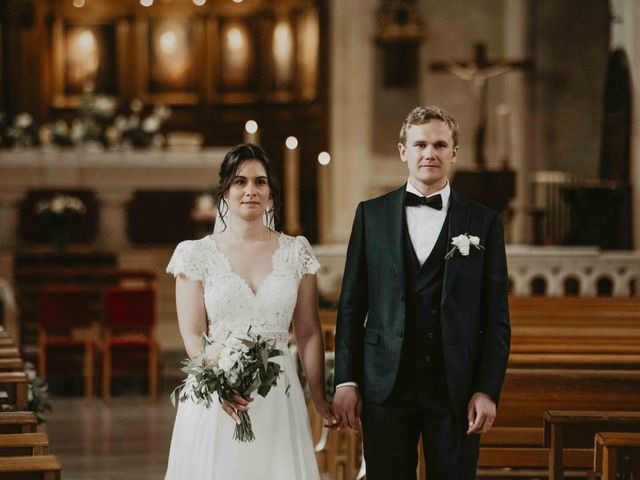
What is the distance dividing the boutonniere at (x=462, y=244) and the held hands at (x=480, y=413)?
41cm

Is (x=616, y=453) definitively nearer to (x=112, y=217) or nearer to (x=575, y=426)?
(x=575, y=426)

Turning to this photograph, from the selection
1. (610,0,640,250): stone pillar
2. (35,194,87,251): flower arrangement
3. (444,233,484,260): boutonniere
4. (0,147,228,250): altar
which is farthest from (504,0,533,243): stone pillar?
(444,233,484,260): boutonniere

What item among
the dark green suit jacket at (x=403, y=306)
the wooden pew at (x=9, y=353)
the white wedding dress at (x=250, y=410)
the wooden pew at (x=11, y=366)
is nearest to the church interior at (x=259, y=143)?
the wooden pew at (x=9, y=353)

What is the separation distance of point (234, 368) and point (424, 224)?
70cm

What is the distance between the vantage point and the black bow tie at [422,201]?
12.1 feet

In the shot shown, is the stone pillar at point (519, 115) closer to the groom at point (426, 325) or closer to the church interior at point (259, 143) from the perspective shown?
the church interior at point (259, 143)

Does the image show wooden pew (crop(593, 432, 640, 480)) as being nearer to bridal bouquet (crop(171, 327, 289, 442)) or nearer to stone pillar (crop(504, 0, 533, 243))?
bridal bouquet (crop(171, 327, 289, 442))

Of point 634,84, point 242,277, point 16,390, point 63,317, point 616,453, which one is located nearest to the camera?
point 616,453

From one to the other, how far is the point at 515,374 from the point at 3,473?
223 cm

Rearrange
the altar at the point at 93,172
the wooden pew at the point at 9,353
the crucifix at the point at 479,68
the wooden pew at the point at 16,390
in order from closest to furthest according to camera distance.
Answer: the wooden pew at the point at 16,390 < the wooden pew at the point at 9,353 < the crucifix at the point at 479,68 < the altar at the point at 93,172

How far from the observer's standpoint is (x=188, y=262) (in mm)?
4043

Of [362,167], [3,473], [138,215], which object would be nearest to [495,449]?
[3,473]

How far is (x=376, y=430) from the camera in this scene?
369cm

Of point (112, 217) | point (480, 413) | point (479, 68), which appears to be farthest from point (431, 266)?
point (112, 217)
